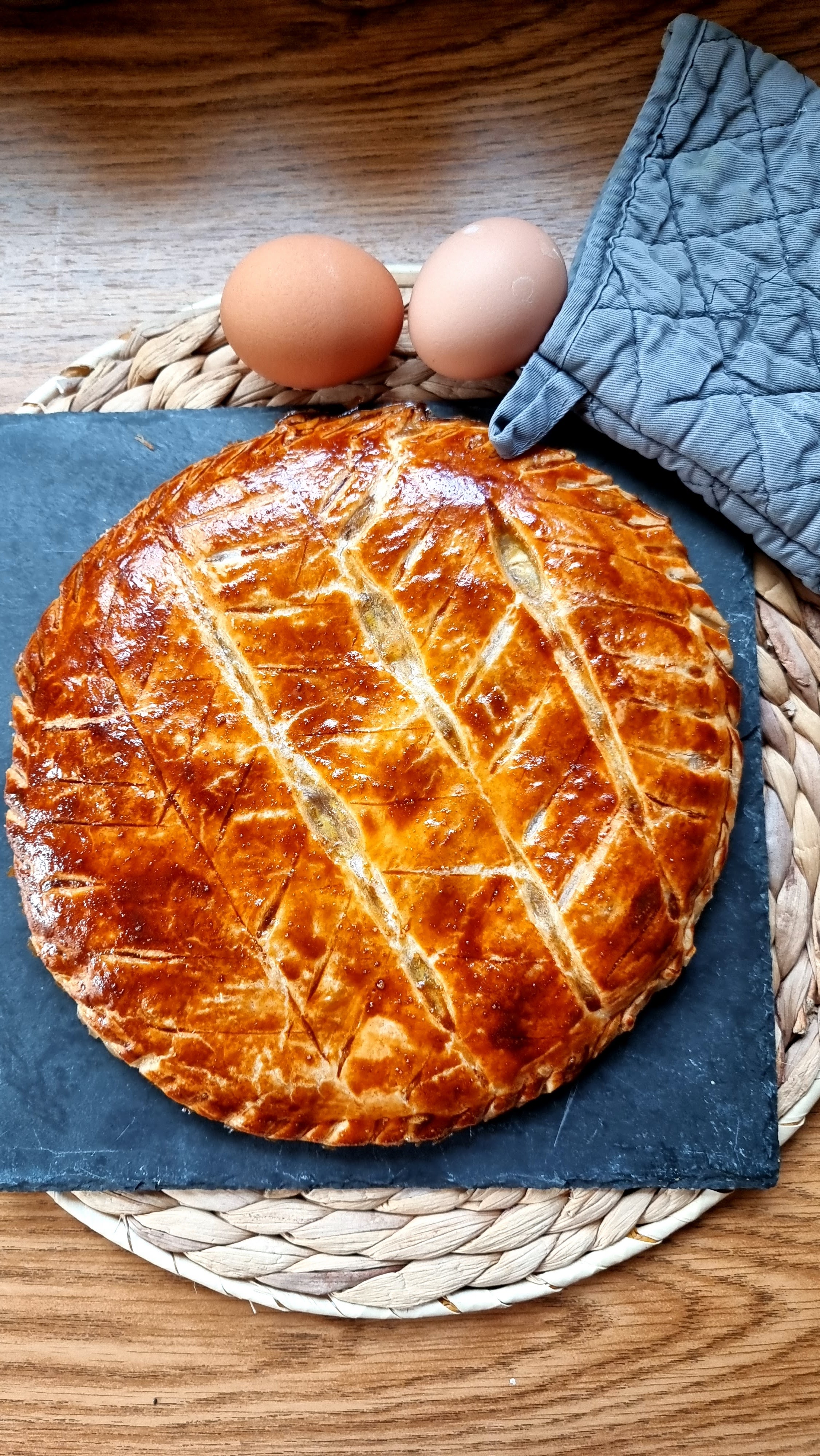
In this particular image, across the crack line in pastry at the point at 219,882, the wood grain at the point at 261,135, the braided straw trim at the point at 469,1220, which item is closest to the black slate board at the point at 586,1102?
the braided straw trim at the point at 469,1220

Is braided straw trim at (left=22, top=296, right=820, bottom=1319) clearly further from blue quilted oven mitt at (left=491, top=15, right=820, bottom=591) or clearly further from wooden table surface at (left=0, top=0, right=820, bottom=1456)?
blue quilted oven mitt at (left=491, top=15, right=820, bottom=591)

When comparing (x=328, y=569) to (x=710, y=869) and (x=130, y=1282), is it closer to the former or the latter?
(x=710, y=869)

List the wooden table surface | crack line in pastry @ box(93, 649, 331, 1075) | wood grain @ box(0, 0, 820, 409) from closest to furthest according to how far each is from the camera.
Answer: crack line in pastry @ box(93, 649, 331, 1075), the wooden table surface, wood grain @ box(0, 0, 820, 409)

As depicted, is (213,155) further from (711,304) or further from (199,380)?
(711,304)

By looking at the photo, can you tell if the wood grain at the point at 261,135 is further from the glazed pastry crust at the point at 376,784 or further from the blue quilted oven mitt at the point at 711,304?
the glazed pastry crust at the point at 376,784

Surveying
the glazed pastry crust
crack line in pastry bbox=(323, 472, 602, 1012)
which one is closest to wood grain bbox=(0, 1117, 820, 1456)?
the glazed pastry crust

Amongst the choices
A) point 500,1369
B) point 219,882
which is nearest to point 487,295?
point 219,882

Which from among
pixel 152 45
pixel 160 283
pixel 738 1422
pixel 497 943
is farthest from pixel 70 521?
pixel 738 1422
